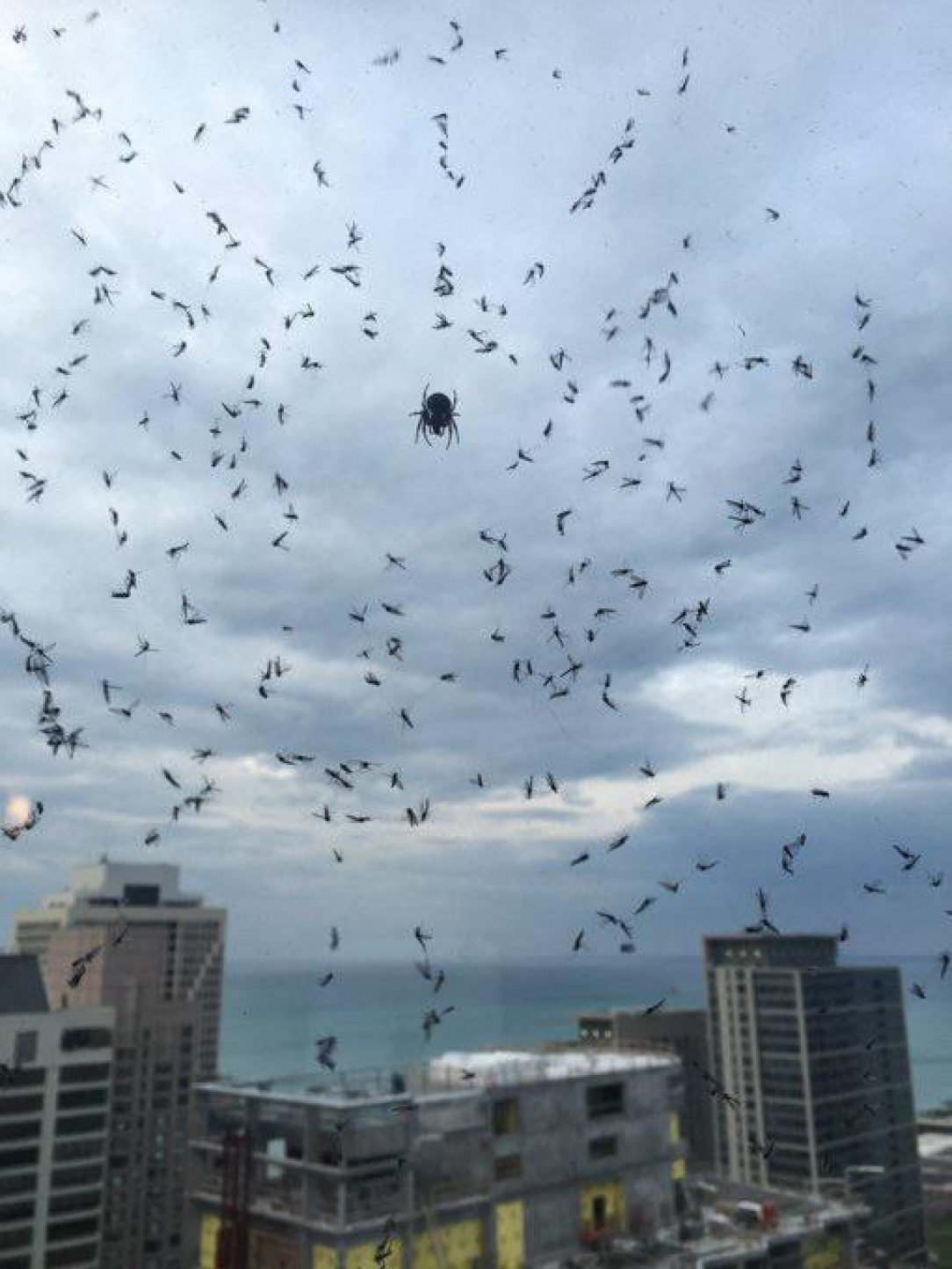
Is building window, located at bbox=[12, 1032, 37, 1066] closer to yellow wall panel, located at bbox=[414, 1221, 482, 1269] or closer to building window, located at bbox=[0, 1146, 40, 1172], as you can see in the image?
building window, located at bbox=[0, 1146, 40, 1172]

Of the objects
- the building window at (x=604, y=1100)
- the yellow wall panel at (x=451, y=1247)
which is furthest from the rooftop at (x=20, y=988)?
the building window at (x=604, y=1100)

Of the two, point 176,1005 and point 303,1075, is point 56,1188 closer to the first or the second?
point 176,1005

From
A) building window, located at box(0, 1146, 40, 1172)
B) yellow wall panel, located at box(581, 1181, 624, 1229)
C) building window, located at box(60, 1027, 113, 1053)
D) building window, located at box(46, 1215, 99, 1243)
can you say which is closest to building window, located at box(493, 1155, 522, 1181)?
yellow wall panel, located at box(581, 1181, 624, 1229)

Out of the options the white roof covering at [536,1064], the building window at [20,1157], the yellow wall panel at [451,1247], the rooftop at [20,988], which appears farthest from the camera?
the rooftop at [20,988]

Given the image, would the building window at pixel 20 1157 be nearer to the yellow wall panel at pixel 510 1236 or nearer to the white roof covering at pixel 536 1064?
the white roof covering at pixel 536 1064

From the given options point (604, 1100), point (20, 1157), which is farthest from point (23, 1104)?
point (604, 1100)
